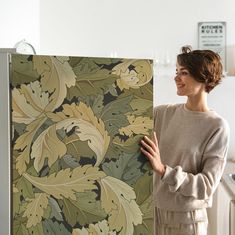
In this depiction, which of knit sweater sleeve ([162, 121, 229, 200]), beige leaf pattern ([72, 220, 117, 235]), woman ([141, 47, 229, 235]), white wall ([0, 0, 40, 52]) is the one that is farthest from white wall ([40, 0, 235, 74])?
beige leaf pattern ([72, 220, 117, 235])

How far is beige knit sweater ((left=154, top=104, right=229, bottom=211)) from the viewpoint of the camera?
125 cm

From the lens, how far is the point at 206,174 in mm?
1274

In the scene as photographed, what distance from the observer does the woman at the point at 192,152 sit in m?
1.28

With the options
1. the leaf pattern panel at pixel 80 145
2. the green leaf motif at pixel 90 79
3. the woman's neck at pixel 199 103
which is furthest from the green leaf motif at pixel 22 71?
the woman's neck at pixel 199 103

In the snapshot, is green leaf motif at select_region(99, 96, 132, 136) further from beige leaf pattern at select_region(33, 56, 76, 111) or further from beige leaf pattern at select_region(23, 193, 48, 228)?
beige leaf pattern at select_region(23, 193, 48, 228)

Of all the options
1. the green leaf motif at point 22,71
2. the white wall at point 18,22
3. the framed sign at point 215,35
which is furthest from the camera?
the framed sign at point 215,35

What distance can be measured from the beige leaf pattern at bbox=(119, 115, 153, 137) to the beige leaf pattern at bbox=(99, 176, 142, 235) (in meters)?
0.13

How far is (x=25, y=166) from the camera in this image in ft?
3.05

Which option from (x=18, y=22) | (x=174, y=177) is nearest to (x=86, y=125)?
(x=174, y=177)

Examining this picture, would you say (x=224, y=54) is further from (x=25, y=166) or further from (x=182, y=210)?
(x=25, y=166)

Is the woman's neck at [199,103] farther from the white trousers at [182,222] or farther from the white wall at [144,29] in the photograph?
the white wall at [144,29]

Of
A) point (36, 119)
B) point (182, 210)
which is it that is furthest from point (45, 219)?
point (182, 210)

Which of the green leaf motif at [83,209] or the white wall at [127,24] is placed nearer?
the green leaf motif at [83,209]

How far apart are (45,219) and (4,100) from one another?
0.33 metres
